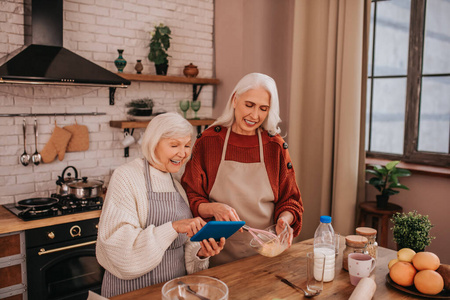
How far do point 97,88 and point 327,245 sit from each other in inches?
95.2

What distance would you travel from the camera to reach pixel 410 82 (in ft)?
10.7

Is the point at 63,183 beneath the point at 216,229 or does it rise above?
beneath

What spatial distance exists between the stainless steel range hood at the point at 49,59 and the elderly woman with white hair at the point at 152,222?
130 centimetres

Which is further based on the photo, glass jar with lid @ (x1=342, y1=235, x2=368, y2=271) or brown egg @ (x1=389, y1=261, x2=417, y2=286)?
glass jar with lid @ (x1=342, y1=235, x2=368, y2=271)

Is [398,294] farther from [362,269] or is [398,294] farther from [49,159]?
[49,159]

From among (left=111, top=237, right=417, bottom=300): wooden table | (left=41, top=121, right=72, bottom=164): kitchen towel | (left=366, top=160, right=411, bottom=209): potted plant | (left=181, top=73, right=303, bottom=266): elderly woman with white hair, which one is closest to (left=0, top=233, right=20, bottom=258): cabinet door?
(left=41, top=121, right=72, bottom=164): kitchen towel

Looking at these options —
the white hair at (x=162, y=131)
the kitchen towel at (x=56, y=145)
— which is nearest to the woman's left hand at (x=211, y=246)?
the white hair at (x=162, y=131)

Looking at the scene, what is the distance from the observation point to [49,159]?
316cm

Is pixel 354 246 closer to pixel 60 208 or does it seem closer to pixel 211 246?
pixel 211 246

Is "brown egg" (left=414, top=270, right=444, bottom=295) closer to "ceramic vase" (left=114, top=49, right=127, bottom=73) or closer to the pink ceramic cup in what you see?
the pink ceramic cup

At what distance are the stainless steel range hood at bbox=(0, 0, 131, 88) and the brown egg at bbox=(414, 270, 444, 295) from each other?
2.32 metres

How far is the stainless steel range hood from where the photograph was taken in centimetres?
265

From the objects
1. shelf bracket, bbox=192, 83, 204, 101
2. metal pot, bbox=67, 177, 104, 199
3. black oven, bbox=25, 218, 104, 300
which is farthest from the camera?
shelf bracket, bbox=192, 83, 204, 101

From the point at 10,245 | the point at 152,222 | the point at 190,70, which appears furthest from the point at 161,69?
the point at 152,222
